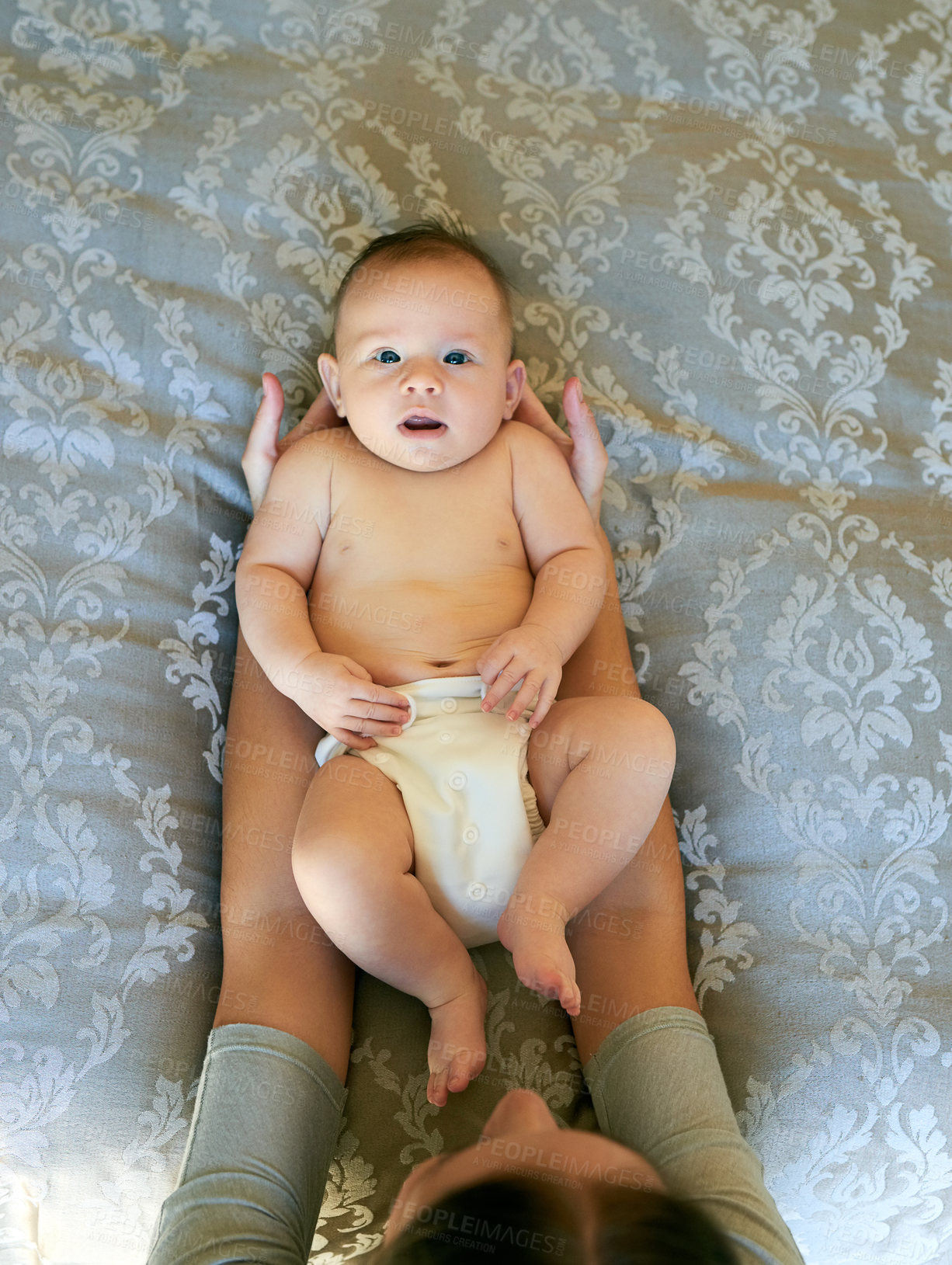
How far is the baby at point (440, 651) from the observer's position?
121 cm

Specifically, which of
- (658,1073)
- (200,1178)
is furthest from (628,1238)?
(200,1178)

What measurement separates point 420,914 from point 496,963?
211mm

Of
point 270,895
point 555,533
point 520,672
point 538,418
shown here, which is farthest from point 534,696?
point 538,418

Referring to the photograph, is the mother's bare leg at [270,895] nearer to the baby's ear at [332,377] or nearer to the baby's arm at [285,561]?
the baby's arm at [285,561]

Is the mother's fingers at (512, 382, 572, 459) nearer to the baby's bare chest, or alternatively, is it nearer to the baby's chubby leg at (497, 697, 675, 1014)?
the baby's bare chest

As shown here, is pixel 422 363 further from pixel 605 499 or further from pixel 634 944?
pixel 634 944

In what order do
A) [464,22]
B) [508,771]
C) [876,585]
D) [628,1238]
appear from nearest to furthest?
[628,1238] → [508,771] → [876,585] → [464,22]

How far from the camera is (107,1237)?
3.91ft

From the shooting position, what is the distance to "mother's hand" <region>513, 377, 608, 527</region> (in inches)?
62.7

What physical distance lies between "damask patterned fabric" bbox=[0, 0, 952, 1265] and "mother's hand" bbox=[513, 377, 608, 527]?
107mm

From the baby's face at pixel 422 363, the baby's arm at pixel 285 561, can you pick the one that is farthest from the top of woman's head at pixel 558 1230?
the baby's face at pixel 422 363

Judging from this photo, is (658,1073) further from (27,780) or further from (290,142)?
(290,142)

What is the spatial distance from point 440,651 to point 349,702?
181 mm

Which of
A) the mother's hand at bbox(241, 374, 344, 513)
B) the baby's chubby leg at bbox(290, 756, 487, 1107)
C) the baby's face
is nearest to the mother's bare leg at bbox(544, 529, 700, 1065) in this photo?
the baby's chubby leg at bbox(290, 756, 487, 1107)
